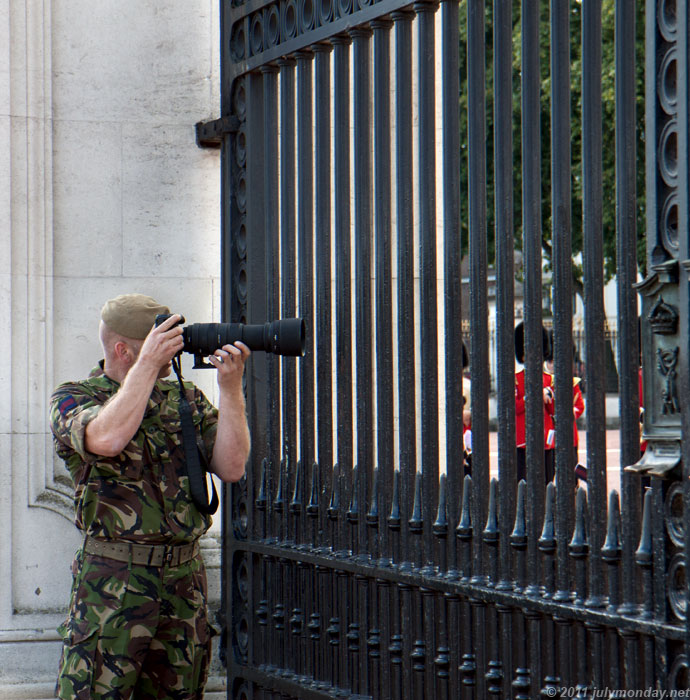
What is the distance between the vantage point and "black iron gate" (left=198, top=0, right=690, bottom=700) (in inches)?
110

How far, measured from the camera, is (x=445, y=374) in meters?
3.51

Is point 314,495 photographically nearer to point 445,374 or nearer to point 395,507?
point 395,507

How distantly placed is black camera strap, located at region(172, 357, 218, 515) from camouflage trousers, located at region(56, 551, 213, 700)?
0.23m

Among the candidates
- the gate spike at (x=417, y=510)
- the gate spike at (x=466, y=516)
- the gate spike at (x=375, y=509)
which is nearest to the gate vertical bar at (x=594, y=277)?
the gate spike at (x=466, y=516)

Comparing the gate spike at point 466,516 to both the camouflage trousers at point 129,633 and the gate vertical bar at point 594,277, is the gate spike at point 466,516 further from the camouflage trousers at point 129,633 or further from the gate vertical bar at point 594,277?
the camouflage trousers at point 129,633

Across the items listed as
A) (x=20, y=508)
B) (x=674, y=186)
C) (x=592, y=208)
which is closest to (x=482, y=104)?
(x=592, y=208)

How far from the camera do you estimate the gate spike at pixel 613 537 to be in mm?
2912

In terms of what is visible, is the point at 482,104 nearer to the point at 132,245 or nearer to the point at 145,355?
the point at 145,355

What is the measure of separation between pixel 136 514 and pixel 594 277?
65.4 inches

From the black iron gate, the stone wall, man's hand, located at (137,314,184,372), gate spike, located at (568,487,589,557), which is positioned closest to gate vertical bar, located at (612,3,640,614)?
the black iron gate

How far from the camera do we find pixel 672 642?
8.87ft

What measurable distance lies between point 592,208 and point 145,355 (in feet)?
4.80

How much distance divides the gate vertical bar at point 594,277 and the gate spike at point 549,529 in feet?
0.44

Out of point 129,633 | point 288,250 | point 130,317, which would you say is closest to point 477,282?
point 288,250
